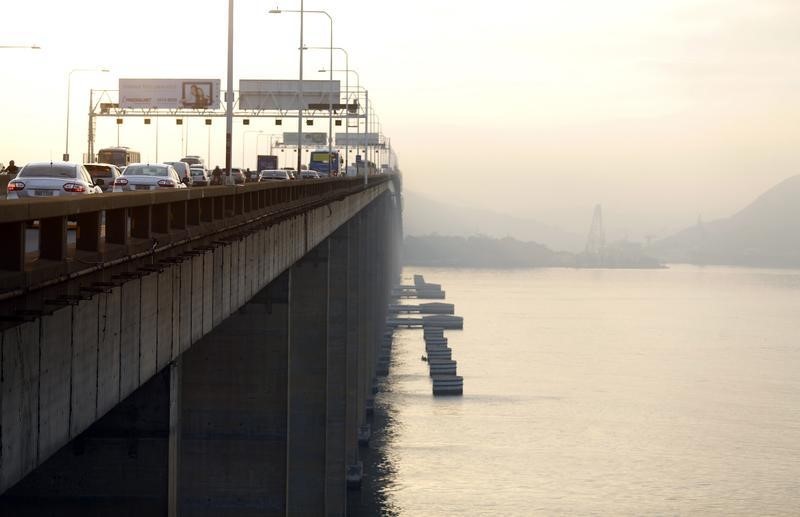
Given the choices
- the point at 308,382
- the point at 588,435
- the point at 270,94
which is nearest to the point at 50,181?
the point at 308,382

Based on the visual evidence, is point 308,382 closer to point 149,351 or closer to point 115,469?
point 115,469

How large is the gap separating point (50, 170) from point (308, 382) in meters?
18.7

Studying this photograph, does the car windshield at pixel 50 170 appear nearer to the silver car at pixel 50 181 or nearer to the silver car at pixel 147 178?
the silver car at pixel 50 181

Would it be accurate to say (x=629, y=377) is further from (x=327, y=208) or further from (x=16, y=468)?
(x=16, y=468)

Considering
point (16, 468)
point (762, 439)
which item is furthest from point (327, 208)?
point (762, 439)

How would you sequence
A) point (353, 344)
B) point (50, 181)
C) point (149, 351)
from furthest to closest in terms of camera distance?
1. point (353, 344)
2. point (50, 181)
3. point (149, 351)

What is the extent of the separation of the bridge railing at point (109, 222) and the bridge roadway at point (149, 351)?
0.06ft

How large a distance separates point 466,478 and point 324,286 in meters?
25.1

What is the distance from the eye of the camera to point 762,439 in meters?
93.6

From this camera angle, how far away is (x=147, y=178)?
44.7 metres

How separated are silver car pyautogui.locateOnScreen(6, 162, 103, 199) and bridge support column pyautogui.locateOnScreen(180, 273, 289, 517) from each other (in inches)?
183

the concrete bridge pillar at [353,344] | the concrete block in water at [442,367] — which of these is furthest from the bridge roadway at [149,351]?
the concrete block in water at [442,367]

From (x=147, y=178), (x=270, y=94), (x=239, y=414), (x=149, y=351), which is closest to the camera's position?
(x=149, y=351)

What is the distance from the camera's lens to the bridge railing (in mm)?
10352
